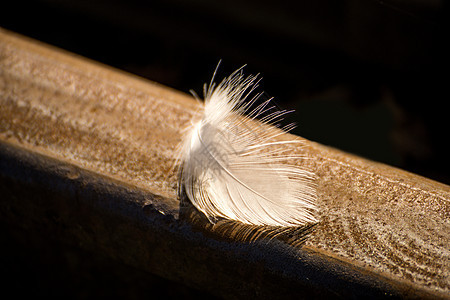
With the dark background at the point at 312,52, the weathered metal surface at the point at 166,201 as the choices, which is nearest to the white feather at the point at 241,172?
the weathered metal surface at the point at 166,201

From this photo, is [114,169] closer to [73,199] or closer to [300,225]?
[73,199]

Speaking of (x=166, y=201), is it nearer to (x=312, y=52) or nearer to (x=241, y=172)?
(x=241, y=172)

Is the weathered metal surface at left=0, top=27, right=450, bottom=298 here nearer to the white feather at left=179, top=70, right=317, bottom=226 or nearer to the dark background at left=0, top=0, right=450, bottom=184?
the white feather at left=179, top=70, right=317, bottom=226

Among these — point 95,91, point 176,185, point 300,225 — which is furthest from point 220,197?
point 95,91

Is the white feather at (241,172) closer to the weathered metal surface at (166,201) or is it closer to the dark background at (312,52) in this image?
the weathered metal surface at (166,201)

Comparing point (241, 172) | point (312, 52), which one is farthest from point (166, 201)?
point (312, 52)

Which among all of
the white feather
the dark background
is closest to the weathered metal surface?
the white feather
